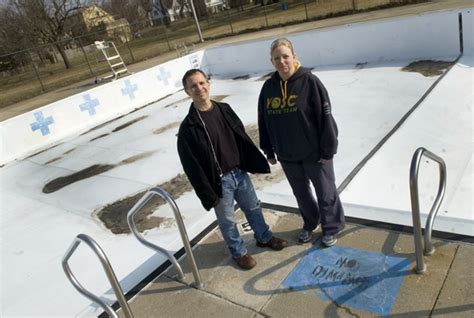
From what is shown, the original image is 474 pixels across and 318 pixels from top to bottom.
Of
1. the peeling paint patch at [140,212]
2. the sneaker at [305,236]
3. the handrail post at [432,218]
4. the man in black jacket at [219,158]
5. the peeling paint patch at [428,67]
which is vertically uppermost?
the man in black jacket at [219,158]

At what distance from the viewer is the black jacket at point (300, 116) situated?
112 inches

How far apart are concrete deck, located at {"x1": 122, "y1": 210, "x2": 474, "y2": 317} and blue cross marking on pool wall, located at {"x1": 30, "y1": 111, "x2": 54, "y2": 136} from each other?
27.9 feet

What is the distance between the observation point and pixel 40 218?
6.01 meters

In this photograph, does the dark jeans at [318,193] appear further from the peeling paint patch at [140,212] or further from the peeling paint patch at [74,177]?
the peeling paint patch at [74,177]

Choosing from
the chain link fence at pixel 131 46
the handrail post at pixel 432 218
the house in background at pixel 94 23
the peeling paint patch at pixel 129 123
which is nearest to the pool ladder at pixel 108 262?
the handrail post at pixel 432 218

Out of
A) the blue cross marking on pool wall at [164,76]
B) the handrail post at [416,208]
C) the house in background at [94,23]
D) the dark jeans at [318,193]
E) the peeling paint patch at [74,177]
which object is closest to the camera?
the handrail post at [416,208]

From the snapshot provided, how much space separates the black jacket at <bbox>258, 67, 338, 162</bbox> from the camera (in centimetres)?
284

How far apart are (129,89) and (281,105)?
1026cm

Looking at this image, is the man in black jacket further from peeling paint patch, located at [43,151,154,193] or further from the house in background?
the house in background

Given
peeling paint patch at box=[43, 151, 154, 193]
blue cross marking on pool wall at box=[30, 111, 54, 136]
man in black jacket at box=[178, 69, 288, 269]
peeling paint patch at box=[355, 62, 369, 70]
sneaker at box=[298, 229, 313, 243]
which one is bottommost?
peeling paint patch at box=[43, 151, 154, 193]

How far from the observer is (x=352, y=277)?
114 inches

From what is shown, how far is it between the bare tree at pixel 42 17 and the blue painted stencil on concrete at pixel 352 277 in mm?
34881

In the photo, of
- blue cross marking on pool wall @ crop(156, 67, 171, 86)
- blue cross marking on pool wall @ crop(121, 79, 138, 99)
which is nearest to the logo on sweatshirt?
blue cross marking on pool wall @ crop(121, 79, 138, 99)

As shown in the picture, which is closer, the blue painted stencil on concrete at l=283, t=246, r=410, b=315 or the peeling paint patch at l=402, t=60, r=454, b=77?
the blue painted stencil on concrete at l=283, t=246, r=410, b=315
